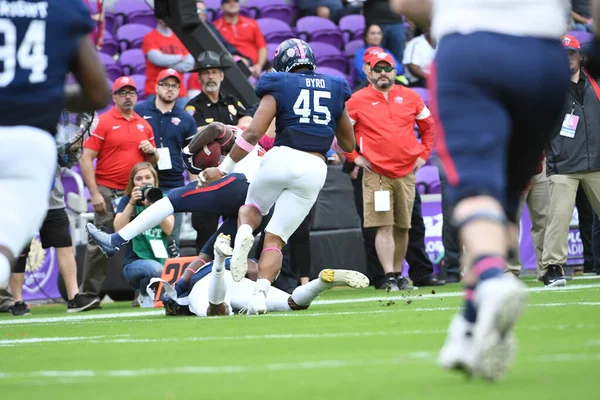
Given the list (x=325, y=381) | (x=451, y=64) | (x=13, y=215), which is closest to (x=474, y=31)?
(x=451, y=64)

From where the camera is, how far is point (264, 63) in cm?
1748

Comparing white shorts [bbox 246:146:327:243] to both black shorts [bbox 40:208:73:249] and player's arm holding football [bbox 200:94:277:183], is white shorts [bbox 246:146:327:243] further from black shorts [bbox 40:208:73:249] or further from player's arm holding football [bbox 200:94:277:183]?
black shorts [bbox 40:208:73:249]

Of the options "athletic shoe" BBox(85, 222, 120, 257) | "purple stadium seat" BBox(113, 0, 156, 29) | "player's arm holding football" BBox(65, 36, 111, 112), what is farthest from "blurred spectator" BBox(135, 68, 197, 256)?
"player's arm holding football" BBox(65, 36, 111, 112)

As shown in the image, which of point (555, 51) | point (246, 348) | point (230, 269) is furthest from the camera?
point (230, 269)

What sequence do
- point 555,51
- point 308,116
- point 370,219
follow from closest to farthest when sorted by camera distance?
point 555,51 → point 308,116 → point 370,219

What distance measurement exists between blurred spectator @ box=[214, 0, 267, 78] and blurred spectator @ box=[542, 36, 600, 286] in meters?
6.48

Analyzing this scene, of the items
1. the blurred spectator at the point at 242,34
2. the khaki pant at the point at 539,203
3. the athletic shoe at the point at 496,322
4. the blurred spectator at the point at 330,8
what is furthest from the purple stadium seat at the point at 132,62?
the athletic shoe at the point at 496,322

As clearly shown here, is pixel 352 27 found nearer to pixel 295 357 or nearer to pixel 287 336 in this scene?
pixel 287 336

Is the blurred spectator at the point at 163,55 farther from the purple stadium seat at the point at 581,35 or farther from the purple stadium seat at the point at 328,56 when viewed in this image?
the purple stadium seat at the point at 581,35

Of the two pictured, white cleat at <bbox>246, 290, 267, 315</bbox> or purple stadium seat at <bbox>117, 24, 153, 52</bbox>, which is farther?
purple stadium seat at <bbox>117, 24, 153, 52</bbox>

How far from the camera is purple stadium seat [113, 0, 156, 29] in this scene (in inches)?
790

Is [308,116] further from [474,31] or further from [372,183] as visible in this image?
[474,31]

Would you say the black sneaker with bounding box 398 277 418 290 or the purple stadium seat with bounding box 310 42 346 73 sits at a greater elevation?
the purple stadium seat with bounding box 310 42 346 73

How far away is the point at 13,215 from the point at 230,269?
431 centimetres
